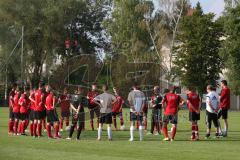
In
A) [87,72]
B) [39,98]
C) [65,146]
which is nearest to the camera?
[65,146]

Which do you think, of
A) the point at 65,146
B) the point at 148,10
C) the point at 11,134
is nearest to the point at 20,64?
the point at 148,10

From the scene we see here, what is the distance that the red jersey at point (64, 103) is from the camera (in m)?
27.0

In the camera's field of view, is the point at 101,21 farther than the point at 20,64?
Yes

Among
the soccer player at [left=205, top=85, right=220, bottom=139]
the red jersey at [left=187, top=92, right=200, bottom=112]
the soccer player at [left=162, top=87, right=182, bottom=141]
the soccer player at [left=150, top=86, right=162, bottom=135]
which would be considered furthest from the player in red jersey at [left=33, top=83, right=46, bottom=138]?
the soccer player at [left=205, top=85, right=220, bottom=139]

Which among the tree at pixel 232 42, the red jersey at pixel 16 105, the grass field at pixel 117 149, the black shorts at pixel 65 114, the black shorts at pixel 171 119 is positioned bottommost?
the grass field at pixel 117 149

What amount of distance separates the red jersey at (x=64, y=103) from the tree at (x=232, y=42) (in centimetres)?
4246

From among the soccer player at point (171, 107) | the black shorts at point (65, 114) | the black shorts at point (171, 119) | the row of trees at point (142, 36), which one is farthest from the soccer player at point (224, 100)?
the row of trees at point (142, 36)

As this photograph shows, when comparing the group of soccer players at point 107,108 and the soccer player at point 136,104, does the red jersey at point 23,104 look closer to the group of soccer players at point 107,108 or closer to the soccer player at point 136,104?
the group of soccer players at point 107,108

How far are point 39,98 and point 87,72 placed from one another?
15.2 ft

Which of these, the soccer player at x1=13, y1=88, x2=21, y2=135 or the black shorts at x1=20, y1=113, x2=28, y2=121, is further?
the soccer player at x1=13, y1=88, x2=21, y2=135

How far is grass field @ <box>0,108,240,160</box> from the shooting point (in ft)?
53.6

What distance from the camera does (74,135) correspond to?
25047mm

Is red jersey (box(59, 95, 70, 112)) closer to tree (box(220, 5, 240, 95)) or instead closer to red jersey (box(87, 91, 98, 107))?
red jersey (box(87, 91, 98, 107))

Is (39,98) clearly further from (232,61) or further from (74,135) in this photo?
(232,61)
